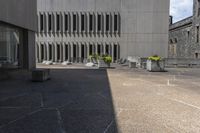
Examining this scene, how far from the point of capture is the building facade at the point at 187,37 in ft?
119

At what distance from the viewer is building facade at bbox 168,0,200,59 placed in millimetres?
36219

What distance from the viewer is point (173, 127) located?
18.9 feet

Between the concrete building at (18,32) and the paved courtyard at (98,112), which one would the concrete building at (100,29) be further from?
the paved courtyard at (98,112)

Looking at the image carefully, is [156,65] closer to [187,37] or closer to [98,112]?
[98,112]

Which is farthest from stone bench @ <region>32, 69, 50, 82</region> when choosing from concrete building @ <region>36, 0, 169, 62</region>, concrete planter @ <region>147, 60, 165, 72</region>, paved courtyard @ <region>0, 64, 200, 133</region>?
concrete building @ <region>36, 0, 169, 62</region>

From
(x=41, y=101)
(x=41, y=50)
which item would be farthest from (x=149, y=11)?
(x=41, y=101)

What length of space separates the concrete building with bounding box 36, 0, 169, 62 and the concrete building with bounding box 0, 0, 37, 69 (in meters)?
17.1

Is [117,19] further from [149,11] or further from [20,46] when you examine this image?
[20,46]

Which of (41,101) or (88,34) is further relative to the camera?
(88,34)

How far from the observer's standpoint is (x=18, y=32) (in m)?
19.4

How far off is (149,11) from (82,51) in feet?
43.3

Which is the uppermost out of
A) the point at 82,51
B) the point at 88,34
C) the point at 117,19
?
the point at 117,19

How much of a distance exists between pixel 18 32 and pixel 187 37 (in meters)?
32.3

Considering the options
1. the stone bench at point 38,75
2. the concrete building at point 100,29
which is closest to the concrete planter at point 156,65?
the stone bench at point 38,75
